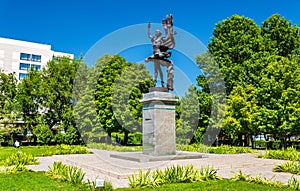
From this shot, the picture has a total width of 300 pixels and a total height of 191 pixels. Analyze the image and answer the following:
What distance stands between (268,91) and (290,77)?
6.35 feet

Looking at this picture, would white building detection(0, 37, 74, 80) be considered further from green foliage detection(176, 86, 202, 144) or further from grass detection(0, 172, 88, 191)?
grass detection(0, 172, 88, 191)

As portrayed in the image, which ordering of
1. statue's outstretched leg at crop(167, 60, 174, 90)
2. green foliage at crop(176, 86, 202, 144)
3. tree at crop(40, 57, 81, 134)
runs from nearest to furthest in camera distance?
statue's outstretched leg at crop(167, 60, 174, 90), green foliage at crop(176, 86, 202, 144), tree at crop(40, 57, 81, 134)

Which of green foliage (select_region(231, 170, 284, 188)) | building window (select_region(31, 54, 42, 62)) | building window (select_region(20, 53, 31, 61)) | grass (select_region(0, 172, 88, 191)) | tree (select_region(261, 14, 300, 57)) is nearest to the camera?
grass (select_region(0, 172, 88, 191))

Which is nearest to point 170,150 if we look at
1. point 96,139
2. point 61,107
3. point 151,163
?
point 151,163

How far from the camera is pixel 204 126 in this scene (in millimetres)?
26906

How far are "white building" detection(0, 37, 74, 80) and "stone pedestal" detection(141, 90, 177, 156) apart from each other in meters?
44.8

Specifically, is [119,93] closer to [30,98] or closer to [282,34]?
[30,98]

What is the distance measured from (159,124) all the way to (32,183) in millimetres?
6708

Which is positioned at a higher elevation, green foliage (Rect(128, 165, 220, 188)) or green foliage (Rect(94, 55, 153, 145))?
green foliage (Rect(94, 55, 153, 145))

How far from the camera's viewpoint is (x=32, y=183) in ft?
27.9

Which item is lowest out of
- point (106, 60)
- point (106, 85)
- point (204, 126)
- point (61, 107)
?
point (204, 126)

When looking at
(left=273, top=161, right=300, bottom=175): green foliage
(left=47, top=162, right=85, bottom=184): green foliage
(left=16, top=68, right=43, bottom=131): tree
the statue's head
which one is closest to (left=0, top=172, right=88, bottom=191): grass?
(left=47, top=162, right=85, bottom=184): green foliage

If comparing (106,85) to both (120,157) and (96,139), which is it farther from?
(120,157)

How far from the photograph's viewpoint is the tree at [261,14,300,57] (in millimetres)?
29422
